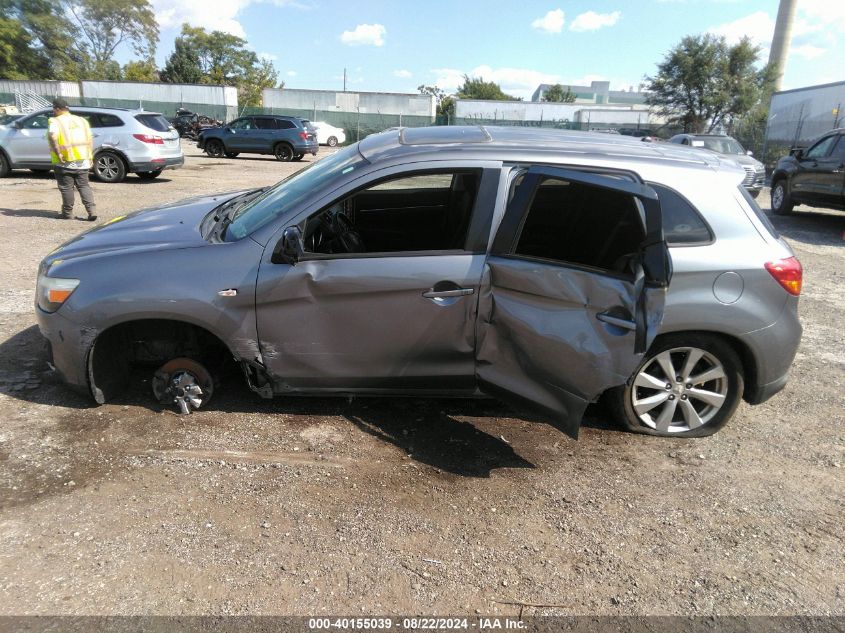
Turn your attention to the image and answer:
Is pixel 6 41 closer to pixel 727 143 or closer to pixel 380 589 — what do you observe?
pixel 727 143

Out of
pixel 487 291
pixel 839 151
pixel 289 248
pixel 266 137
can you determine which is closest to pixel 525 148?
pixel 487 291

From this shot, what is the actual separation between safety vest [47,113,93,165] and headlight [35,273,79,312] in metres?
6.79

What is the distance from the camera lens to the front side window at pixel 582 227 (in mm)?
3166

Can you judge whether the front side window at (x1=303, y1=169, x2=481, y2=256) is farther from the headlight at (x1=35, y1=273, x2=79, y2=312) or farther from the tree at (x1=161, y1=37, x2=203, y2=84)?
the tree at (x1=161, y1=37, x2=203, y2=84)

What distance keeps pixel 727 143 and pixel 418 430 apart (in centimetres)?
1711

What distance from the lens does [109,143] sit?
44.2 ft

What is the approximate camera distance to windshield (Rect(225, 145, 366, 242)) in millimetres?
3484

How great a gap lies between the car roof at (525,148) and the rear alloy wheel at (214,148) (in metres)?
23.2

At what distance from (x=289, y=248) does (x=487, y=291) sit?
1129 mm

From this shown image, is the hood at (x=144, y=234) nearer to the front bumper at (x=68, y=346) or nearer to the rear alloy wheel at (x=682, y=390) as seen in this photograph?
the front bumper at (x=68, y=346)

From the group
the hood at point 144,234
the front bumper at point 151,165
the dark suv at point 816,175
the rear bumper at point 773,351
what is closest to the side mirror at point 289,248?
the hood at point 144,234

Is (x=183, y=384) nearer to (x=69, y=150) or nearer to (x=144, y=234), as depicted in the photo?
(x=144, y=234)

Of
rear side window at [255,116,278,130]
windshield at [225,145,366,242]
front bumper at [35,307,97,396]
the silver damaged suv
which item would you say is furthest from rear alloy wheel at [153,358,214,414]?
rear side window at [255,116,278,130]

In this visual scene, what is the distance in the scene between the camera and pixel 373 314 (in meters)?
3.34
